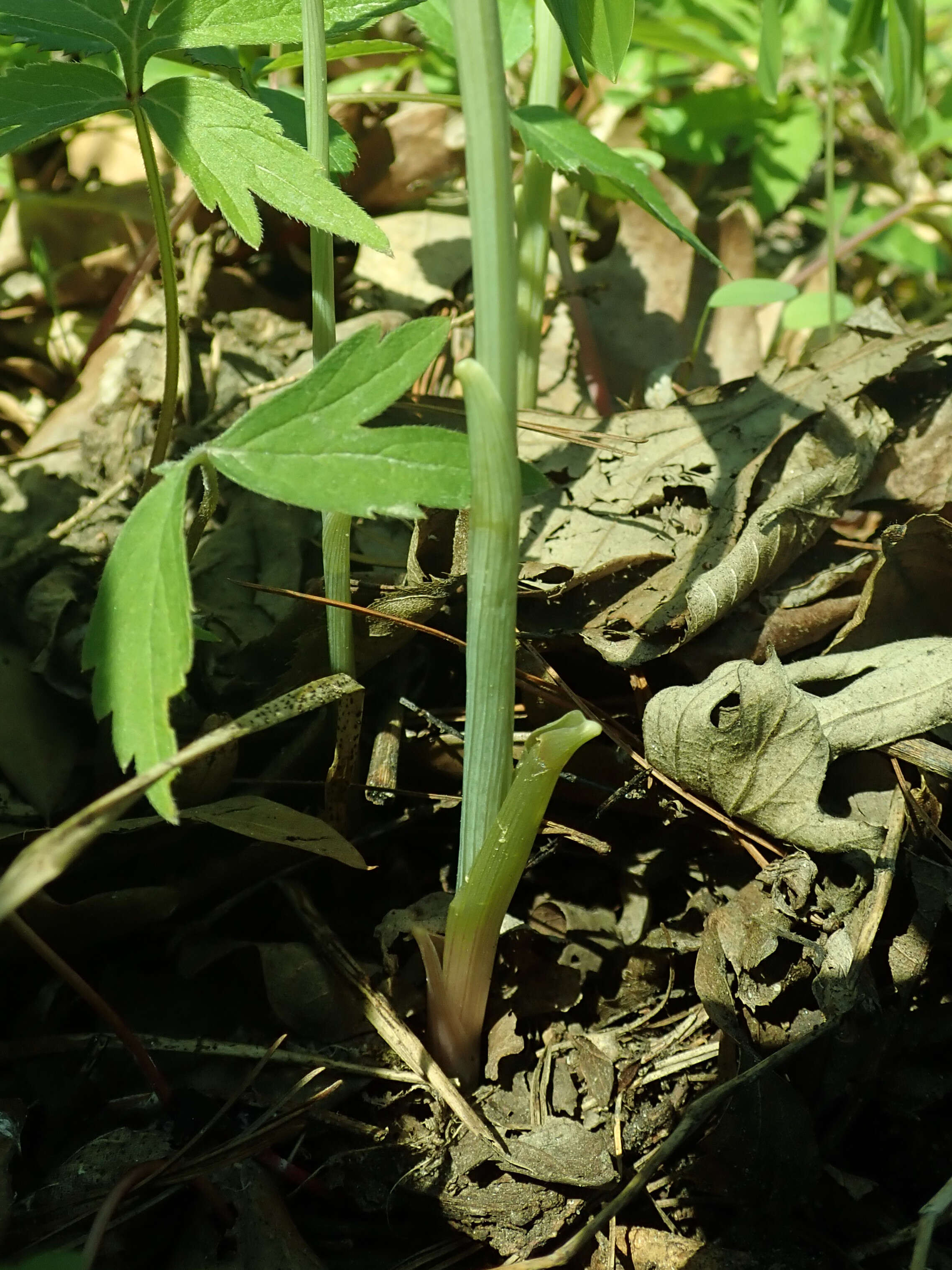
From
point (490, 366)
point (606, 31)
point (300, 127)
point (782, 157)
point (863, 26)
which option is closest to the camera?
point (490, 366)

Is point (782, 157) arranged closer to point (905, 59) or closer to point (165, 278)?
point (905, 59)

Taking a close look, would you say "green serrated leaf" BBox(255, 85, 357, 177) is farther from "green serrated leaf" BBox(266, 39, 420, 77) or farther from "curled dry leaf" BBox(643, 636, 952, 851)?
"curled dry leaf" BBox(643, 636, 952, 851)

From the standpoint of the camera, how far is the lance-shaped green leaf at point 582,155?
142 cm

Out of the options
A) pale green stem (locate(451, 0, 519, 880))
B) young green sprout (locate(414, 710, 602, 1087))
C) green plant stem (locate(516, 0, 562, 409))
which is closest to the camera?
pale green stem (locate(451, 0, 519, 880))

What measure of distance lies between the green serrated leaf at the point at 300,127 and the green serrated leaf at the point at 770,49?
2.81ft

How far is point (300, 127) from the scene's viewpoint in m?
1.38

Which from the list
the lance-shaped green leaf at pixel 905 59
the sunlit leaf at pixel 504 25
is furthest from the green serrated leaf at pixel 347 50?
the lance-shaped green leaf at pixel 905 59

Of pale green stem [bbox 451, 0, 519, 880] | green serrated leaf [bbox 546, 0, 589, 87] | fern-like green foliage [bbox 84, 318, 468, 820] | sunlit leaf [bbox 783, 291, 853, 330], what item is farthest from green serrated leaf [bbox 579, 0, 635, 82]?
sunlit leaf [bbox 783, 291, 853, 330]

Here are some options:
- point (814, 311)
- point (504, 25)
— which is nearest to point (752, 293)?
point (814, 311)

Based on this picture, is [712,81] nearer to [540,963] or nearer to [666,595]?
[666,595]

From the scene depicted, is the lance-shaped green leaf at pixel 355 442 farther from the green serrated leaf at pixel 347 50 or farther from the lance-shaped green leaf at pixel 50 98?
the green serrated leaf at pixel 347 50

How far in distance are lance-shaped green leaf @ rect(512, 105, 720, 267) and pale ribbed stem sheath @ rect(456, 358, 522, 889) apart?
64 centimetres

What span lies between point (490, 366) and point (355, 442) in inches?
6.3

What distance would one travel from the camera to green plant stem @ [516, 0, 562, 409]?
1.59 metres
